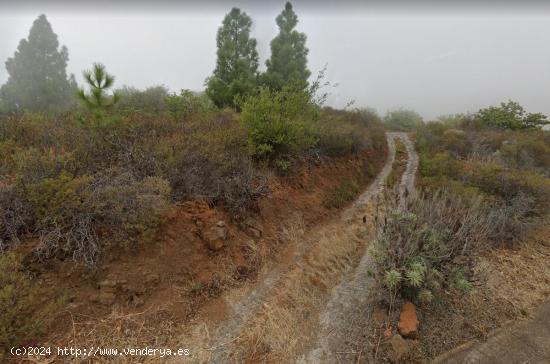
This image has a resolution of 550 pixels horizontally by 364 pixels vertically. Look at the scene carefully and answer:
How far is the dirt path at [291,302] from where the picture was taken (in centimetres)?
324

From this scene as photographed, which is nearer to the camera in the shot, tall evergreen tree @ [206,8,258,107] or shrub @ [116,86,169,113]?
shrub @ [116,86,169,113]

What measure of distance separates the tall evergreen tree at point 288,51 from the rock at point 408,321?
1355 centimetres

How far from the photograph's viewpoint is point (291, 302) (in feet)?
13.0

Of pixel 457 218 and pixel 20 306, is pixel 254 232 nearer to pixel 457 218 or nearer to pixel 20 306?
pixel 20 306

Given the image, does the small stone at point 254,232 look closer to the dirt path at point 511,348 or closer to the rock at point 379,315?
the rock at point 379,315

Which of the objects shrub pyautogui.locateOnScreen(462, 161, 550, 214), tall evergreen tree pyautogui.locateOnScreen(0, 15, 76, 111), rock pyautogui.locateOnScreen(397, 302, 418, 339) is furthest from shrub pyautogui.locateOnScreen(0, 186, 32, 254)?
tall evergreen tree pyautogui.locateOnScreen(0, 15, 76, 111)

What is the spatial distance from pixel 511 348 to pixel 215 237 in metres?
4.45

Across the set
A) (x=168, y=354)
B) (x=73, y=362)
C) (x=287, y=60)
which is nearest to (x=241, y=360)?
(x=168, y=354)

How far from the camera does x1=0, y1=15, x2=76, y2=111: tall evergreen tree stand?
57.7ft

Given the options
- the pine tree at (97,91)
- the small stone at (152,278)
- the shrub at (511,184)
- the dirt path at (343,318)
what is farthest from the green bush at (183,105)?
the shrub at (511,184)

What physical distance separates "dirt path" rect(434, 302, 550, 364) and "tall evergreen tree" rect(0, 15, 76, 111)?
22.7 m

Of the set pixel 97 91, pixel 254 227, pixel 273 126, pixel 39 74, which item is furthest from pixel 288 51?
pixel 39 74

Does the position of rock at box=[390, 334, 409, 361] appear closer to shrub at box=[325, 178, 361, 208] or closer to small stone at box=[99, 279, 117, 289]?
small stone at box=[99, 279, 117, 289]

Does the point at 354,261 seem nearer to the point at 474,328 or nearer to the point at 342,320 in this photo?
the point at 342,320
